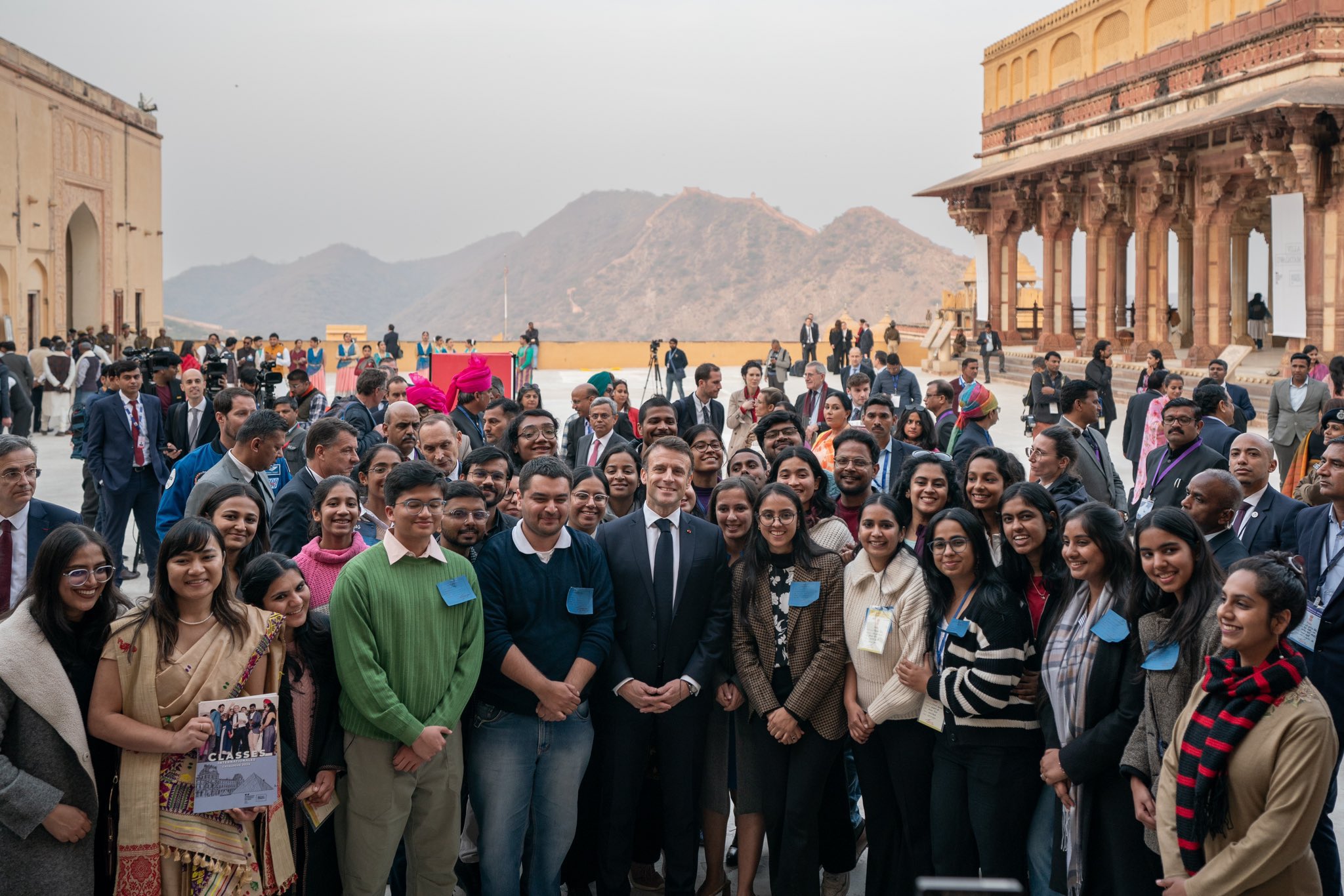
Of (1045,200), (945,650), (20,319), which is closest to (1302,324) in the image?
A: (1045,200)

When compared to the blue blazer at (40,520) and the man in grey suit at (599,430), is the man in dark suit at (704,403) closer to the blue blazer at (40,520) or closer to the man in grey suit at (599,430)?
the man in grey suit at (599,430)

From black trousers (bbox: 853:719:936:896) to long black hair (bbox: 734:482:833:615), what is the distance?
2.14 ft

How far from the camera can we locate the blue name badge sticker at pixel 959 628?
3875mm

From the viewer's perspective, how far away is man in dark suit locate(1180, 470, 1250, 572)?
4.53 meters

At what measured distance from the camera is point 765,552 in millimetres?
4309

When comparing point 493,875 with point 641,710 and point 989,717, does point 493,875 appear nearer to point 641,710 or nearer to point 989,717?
point 641,710

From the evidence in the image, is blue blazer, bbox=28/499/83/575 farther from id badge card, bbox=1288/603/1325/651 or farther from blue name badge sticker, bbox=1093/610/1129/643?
id badge card, bbox=1288/603/1325/651

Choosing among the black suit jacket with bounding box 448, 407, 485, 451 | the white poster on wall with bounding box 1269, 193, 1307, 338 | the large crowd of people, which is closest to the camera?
the large crowd of people

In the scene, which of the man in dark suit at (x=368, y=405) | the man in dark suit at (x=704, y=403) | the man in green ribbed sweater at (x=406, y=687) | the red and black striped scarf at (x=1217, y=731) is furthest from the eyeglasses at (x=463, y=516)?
the man in dark suit at (x=704, y=403)

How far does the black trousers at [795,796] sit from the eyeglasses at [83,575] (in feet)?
7.42

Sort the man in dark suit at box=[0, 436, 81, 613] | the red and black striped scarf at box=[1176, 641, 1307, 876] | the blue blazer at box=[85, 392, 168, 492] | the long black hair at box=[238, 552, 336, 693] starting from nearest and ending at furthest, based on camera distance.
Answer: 1. the red and black striped scarf at box=[1176, 641, 1307, 876]
2. the long black hair at box=[238, 552, 336, 693]
3. the man in dark suit at box=[0, 436, 81, 613]
4. the blue blazer at box=[85, 392, 168, 492]

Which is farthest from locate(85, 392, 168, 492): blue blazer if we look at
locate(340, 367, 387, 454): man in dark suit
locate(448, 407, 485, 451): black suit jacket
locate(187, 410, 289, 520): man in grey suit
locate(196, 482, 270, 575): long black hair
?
locate(196, 482, 270, 575): long black hair

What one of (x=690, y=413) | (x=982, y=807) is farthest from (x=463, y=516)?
(x=690, y=413)

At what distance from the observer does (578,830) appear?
4.46 metres
